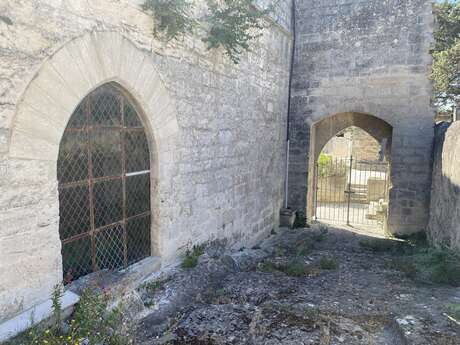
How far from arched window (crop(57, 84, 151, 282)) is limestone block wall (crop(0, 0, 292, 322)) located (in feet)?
0.53

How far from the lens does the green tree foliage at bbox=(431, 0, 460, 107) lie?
427 inches

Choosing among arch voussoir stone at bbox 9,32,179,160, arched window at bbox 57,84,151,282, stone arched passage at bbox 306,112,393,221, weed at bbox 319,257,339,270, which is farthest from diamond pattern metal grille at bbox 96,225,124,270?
stone arched passage at bbox 306,112,393,221

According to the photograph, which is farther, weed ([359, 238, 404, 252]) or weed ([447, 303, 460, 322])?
weed ([359, 238, 404, 252])

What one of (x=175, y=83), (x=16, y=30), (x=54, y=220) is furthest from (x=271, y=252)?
(x=16, y=30)

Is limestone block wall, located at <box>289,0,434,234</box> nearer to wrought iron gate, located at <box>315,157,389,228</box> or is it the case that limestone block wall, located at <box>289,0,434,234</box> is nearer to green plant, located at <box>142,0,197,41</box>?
wrought iron gate, located at <box>315,157,389,228</box>

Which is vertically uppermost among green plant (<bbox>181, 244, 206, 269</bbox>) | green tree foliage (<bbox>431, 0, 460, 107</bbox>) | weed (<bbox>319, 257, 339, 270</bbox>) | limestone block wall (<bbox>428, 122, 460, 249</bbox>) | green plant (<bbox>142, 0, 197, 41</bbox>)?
green tree foliage (<bbox>431, 0, 460, 107</bbox>)

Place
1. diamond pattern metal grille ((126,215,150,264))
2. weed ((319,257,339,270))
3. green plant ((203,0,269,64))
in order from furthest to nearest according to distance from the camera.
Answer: weed ((319,257,339,270)) < green plant ((203,0,269,64)) < diamond pattern metal grille ((126,215,150,264))

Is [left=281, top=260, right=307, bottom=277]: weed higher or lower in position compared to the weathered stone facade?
lower

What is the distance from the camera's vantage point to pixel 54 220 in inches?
102

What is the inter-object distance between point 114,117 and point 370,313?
10.3 feet

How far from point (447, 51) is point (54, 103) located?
11.8m

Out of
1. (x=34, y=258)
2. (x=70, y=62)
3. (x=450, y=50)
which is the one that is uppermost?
(x=450, y=50)

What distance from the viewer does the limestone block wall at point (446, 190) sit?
181 inches

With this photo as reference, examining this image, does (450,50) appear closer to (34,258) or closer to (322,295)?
(322,295)
